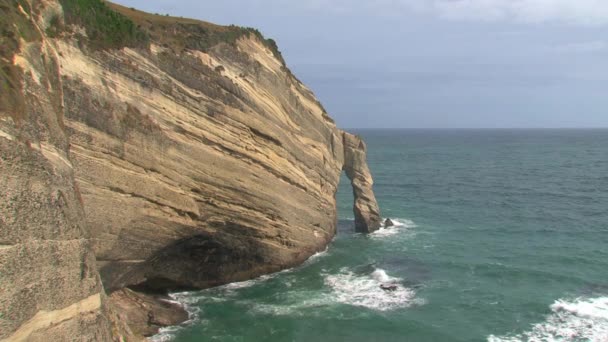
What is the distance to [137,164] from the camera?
81.8 ft

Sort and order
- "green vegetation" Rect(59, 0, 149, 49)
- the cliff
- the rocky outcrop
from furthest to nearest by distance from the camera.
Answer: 1. the rocky outcrop
2. "green vegetation" Rect(59, 0, 149, 49)
3. the cliff

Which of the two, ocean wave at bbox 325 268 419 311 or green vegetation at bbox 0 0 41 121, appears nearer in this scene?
green vegetation at bbox 0 0 41 121

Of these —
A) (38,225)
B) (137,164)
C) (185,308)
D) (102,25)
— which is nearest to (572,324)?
(185,308)

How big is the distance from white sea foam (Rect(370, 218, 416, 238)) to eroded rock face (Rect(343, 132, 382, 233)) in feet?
2.73

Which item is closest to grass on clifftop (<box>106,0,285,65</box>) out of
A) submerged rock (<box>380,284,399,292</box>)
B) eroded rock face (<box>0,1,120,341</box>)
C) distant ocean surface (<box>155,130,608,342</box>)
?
eroded rock face (<box>0,1,120,341</box>)

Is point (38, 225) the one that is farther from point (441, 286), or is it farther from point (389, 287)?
point (441, 286)

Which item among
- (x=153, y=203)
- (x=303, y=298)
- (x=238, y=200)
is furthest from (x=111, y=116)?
(x=303, y=298)

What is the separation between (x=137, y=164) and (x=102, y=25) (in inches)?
Result: 285

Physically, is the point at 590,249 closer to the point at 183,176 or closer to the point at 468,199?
the point at 468,199

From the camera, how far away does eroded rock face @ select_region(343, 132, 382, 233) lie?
48062 millimetres

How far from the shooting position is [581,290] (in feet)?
105

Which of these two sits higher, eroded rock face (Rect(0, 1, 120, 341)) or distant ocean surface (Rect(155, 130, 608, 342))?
eroded rock face (Rect(0, 1, 120, 341))

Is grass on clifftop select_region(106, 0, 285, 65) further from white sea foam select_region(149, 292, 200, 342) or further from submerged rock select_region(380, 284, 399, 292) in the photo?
submerged rock select_region(380, 284, 399, 292)

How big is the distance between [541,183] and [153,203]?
6940 centimetres
